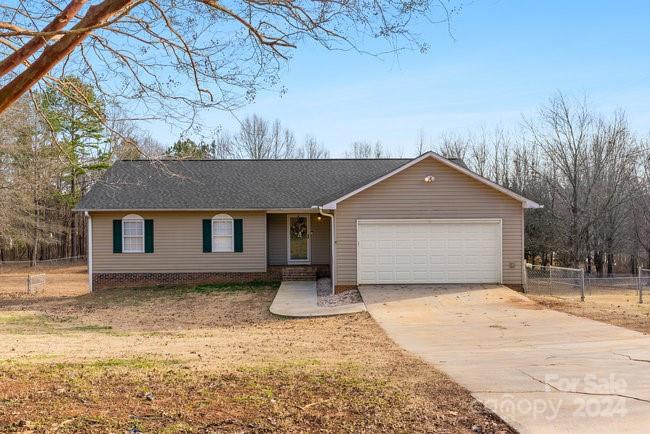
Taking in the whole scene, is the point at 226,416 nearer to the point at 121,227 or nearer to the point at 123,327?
the point at 123,327

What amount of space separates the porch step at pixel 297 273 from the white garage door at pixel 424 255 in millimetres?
4105

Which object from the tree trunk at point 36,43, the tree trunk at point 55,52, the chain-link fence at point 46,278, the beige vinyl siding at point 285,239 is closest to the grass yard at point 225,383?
the tree trunk at point 55,52

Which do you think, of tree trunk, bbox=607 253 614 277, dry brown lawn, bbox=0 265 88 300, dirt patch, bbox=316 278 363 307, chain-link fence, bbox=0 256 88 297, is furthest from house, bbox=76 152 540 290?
tree trunk, bbox=607 253 614 277

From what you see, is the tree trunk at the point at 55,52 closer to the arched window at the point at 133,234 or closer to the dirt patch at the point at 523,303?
the dirt patch at the point at 523,303

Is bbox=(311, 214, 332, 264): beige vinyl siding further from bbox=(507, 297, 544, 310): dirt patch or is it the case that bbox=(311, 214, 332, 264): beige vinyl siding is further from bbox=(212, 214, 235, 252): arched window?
bbox=(507, 297, 544, 310): dirt patch

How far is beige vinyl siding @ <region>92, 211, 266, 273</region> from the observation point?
20.5 m

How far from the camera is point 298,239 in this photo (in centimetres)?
2162

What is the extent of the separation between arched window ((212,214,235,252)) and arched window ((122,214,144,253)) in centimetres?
267

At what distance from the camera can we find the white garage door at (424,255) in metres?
16.9

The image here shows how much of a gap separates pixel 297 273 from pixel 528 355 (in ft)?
43.1

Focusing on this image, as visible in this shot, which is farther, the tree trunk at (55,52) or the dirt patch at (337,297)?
the dirt patch at (337,297)

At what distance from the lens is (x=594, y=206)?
30.8 metres

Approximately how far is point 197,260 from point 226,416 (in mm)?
16312

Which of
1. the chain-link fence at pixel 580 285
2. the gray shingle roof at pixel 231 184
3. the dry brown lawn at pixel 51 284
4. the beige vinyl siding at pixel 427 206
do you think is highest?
the gray shingle roof at pixel 231 184
